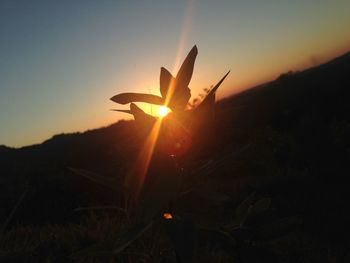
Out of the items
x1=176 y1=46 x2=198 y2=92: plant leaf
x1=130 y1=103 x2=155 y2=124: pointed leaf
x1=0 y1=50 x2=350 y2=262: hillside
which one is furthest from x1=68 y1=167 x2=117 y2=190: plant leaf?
x1=176 y1=46 x2=198 y2=92: plant leaf

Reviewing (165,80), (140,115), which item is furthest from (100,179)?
(165,80)

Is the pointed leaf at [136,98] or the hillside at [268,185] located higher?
Answer: the pointed leaf at [136,98]

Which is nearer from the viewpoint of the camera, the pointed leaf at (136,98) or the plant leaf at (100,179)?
the pointed leaf at (136,98)

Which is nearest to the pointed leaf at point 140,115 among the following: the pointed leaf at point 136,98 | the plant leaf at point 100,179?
the pointed leaf at point 136,98

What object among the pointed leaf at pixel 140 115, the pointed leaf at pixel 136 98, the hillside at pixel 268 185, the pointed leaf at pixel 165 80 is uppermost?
the pointed leaf at pixel 165 80

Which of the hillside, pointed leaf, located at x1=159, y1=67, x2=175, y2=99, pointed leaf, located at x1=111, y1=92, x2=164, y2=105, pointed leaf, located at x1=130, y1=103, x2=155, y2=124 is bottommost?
the hillside

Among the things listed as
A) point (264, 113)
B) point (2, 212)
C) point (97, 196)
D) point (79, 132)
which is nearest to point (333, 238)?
point (97, 196)

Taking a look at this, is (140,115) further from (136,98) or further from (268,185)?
(268,185)

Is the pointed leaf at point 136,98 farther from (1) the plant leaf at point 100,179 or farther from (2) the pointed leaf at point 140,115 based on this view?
(1) the plant leaf at point 100,179

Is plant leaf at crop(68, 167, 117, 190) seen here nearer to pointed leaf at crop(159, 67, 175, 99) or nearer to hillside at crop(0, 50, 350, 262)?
hillside at crop(0, 50, 350, 262)
